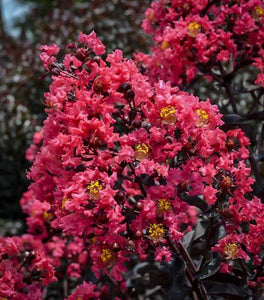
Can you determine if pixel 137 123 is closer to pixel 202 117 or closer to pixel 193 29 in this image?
pixel 202 117

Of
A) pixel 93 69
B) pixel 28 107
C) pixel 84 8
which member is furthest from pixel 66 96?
pixel 84 8

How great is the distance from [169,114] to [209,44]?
74cm

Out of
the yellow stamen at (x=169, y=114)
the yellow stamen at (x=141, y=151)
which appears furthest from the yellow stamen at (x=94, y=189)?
the yellow stamen at (x=169, y=114)

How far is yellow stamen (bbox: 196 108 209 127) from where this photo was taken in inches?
64.2

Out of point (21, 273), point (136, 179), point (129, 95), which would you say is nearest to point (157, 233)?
point (136, 179)

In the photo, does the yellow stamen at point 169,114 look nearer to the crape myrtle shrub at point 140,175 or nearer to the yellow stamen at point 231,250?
the crape myrtle shrub at point 140,175

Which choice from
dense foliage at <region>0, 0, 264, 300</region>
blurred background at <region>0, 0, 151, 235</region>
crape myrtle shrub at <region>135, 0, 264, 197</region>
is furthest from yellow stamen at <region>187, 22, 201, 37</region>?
blurred background at <region>0, 0, 151, 235</region>

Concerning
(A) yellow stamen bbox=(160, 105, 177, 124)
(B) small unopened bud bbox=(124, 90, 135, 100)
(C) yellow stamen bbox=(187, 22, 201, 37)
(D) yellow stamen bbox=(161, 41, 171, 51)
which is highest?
(C) yellow stamen bbox=(187, 22, 201, 37)

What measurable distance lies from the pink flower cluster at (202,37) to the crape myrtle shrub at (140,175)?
0.57m

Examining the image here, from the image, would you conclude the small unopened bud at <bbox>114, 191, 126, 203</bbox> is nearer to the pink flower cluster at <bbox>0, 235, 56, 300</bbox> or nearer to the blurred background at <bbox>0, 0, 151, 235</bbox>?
the pink flower cluster at <bbox>0, 235, 56, 300</bbox>

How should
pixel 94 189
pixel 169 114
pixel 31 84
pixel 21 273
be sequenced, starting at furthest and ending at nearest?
pixel 31 84
pixel 21 273
pixel 169 114
pixel 94 189

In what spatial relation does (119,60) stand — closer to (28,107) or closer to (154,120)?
(154,120)

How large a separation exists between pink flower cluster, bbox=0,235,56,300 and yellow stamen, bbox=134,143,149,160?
25.5 inches

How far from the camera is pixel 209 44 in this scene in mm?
2178
